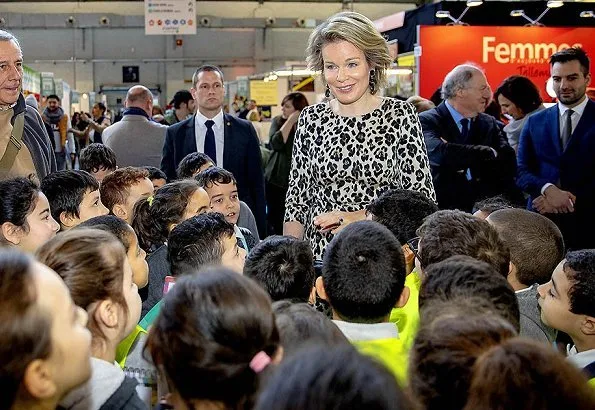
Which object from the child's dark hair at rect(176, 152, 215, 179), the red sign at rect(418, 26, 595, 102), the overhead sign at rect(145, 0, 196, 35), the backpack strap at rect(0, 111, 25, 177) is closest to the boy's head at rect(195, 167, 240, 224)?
the child's dark hair at rect(176, 152, 215, 179)

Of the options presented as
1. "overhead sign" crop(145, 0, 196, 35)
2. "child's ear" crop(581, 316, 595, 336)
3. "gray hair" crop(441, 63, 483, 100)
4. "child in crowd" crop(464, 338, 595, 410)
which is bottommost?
"child's ear" crop(581, 316, 595, 336)

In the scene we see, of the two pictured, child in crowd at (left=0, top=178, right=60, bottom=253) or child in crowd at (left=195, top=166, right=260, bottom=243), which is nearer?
child in crowd at (left=0, top=178, right=60, bottom=253)

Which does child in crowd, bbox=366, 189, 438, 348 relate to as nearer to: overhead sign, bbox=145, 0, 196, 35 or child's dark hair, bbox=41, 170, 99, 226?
child's dark hair, bbox=41, 170, 99, 226

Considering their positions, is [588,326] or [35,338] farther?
[588,326]

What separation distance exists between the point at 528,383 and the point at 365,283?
1097 mm

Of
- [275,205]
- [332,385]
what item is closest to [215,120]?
[275,205]

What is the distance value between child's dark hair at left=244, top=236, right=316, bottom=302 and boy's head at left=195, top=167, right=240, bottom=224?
1.61m

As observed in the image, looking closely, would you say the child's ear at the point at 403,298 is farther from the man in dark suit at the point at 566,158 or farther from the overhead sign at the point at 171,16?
the overhead sign at the point at 171,16

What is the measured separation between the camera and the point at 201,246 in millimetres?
2959

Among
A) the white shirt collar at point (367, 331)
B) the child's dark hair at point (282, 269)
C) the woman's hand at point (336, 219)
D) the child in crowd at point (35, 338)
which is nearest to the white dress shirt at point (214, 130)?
the woman's hand at point (336, 219)

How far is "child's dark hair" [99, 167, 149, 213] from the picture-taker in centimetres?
417

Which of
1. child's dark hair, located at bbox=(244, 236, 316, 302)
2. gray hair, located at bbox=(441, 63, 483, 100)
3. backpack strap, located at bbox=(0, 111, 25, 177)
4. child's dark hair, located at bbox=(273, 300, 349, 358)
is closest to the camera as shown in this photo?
child's dark hair, located at bbox=(273, 300, 349, 358)

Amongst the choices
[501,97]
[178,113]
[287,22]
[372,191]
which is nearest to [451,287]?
[372,191]

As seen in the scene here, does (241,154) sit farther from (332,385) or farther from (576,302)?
(332,385)
